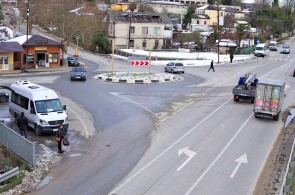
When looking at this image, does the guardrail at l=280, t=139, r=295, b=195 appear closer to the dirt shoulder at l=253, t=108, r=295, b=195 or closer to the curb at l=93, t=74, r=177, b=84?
the dirt shoulder at l=253, t=108, r=295, b=195

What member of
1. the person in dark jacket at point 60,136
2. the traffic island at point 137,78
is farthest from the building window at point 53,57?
the person in dark jacket at point 60,136

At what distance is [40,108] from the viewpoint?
23.0 m

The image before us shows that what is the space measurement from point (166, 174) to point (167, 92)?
66.4 feet

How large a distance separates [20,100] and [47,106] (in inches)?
74.4

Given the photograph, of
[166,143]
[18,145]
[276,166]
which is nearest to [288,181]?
[276,166]

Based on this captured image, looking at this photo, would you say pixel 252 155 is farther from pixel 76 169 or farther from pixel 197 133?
pixel 76 169

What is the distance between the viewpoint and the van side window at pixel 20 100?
23.6 meters

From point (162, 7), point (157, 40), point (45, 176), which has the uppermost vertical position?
point (162, 7)

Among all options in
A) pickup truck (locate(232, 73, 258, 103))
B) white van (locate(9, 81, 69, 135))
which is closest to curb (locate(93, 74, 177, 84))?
pickup truck (locate(232, 73, 258, 103))

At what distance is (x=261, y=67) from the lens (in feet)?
189

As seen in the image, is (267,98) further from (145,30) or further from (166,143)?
(145,30)

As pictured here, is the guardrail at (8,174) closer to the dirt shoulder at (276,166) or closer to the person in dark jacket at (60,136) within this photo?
the person in dark jacket at (60,136)

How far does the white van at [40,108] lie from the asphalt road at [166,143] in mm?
2133

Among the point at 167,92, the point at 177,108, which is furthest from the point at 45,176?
the point at 167,92
